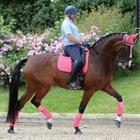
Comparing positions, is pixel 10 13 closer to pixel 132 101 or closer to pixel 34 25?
pixel 34 25

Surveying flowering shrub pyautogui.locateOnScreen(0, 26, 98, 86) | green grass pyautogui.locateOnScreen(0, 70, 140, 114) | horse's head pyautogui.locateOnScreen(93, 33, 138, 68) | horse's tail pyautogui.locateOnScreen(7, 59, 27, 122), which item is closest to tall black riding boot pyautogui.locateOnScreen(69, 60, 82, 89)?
horse's head pyautogui.locateOnScreen(93, 33, 138, 68)

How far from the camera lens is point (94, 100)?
14578mm

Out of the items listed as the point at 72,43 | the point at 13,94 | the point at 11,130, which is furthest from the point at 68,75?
the point at 11,130

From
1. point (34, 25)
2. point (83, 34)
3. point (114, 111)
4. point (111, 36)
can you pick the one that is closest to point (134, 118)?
point (114, 111)

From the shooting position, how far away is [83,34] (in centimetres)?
1653

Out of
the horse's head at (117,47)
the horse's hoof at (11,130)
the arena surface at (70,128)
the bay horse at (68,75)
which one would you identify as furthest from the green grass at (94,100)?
the horse's hoof at (11,130)

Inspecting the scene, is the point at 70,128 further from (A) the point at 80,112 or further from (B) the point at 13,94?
(B) the point at 13,94

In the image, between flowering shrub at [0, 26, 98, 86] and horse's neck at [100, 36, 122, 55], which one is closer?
horse's neck at [100, 36, 122, 55]

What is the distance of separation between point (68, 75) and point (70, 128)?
1197 millimetres

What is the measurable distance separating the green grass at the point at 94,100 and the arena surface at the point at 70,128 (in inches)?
32.7

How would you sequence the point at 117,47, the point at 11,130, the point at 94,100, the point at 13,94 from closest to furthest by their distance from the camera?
the point at 11,130 → the point at 117,47 → the point at 13,94 → the point at 94,100

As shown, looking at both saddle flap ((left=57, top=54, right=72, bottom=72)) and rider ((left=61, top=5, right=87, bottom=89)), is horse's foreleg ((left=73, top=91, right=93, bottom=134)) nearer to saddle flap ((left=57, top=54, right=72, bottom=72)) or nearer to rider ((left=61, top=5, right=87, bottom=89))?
rider ((left=61, top=5, right=87, bottom=89))

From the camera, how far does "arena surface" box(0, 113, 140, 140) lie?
35.2ft

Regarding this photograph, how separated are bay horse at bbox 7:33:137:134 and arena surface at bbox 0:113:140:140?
32 cm
